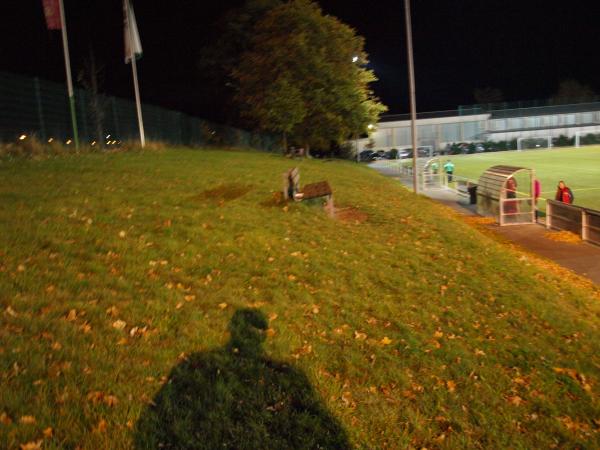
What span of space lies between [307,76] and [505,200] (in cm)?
1905

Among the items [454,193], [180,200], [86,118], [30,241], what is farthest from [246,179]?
[454,193]

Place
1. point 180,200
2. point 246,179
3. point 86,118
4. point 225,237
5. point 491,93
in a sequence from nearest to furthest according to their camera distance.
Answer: point 225,237
point 180,200
point 246,179
point 86,118
point 491,93

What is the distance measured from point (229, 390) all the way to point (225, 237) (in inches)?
150

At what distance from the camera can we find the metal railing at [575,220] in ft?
46.9

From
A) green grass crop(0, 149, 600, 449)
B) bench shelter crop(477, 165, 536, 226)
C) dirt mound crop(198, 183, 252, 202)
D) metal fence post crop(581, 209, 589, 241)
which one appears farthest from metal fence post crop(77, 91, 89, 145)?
metal fence post crop(581, 209, 589, 241)

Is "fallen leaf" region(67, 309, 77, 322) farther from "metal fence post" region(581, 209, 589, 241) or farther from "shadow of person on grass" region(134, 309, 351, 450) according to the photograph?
"metal fence post" region(581, 209, 589, 241)

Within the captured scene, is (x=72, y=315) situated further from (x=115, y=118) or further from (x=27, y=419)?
(x=115, y=118)

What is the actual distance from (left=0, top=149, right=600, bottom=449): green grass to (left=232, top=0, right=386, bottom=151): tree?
2518cm

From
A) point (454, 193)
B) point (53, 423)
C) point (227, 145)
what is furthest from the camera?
point (227, 145)

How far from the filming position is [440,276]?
27.8 feet

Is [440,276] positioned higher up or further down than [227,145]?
further down

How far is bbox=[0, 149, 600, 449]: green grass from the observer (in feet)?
12.8

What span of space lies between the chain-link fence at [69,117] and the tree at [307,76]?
201 inches

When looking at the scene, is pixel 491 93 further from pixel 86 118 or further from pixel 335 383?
pixel 335 383
